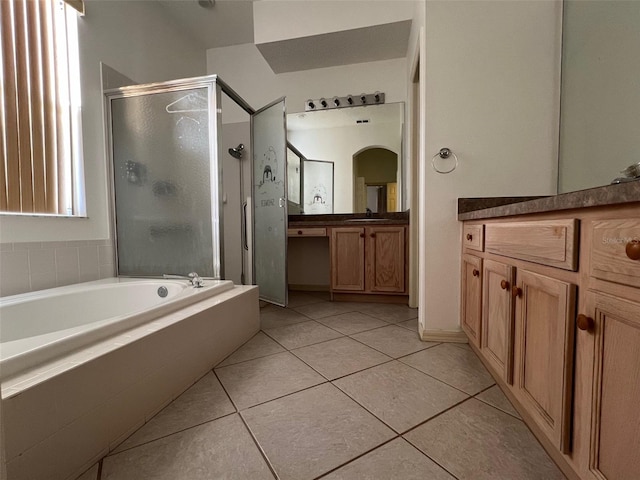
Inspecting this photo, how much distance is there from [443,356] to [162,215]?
2.08m

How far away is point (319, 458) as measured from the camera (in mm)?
873

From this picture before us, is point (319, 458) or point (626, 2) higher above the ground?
point (626, 2)

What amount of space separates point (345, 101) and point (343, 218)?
121 centimetres

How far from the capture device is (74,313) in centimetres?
156

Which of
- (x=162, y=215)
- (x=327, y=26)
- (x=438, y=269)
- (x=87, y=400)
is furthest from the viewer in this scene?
(x=327, y=26)

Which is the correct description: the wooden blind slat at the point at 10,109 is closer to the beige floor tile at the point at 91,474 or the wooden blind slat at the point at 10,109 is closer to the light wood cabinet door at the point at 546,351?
the beige floor tile at the point at 91,474

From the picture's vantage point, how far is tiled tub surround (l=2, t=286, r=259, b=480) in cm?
69

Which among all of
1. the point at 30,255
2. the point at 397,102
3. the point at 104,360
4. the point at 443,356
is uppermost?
the point at 397,102

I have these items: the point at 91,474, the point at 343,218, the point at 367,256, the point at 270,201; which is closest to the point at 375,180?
the point at 343,218

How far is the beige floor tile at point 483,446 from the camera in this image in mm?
820

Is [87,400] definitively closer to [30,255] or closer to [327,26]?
[30,255]

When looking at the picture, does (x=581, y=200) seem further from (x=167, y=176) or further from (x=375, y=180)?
(x=375, y=180)

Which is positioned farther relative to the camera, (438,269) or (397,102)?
(397,102)

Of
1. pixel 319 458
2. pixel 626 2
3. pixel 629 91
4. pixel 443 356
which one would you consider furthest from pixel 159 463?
→ pixel 626 2
